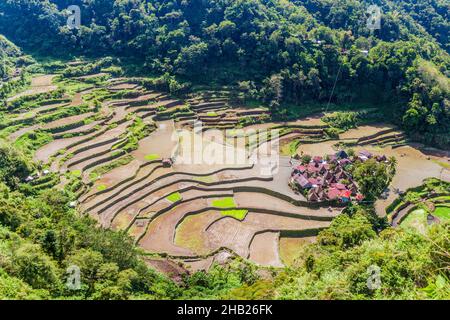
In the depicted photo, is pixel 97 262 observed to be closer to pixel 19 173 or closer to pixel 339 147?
pixel 19 173

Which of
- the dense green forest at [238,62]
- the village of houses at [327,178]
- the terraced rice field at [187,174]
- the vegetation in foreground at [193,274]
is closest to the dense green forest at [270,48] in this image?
the dense green forest at [238,62]

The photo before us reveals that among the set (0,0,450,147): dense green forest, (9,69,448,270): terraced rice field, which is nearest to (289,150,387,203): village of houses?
(9,69,448,270): terraced rice field

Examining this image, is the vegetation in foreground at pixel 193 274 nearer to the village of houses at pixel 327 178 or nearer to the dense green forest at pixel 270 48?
the village of houses at pixel 327 178

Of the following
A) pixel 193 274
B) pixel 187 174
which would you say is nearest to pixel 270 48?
pixel 187 174

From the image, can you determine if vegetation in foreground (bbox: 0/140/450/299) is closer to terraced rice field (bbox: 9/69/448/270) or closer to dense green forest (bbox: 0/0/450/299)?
dense green forest (bbox: 0/0/450/299)

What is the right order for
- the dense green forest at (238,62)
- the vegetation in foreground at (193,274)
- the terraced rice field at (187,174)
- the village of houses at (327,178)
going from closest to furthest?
the vegetation in foreground at (193,274), the dense green forest at (238,62), the terraced rice field at (187,174), the village of houses at (327,178)
